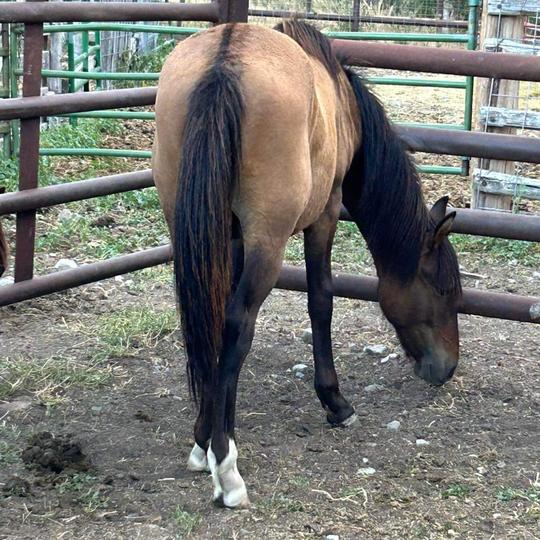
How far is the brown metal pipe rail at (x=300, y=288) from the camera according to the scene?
13.6 ft

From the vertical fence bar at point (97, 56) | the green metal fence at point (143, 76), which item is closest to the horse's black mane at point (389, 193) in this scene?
the green metal fence at point (143, 76)

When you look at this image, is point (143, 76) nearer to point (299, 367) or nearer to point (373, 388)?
point (299, 367)

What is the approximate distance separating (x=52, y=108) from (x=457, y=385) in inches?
92.6

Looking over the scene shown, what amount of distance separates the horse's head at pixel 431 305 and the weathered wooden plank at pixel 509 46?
3.29m

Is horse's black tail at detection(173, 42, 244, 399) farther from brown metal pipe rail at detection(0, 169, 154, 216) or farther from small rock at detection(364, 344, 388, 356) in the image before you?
small rock at detection(364, 344, 388, 356)

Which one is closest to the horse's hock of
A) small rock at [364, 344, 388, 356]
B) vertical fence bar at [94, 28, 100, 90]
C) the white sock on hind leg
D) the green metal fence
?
small rock at [364, 344, 388, 356]

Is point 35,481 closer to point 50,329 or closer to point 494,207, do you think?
point 50,329

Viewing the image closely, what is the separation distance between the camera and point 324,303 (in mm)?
3760

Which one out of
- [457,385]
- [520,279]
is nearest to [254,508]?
[457,385]

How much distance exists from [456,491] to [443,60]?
193 cm

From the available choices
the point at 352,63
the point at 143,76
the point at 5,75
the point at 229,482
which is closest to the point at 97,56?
the point at 5,75

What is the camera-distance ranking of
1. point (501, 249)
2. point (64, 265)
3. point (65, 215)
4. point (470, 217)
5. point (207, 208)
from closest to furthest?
1. point (207, 208)
2. point (470, 217)
3. point (64, 265)
4. point (501, 249)
5. point (65, 215)

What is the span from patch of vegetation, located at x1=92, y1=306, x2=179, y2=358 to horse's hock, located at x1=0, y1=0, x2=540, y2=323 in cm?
32

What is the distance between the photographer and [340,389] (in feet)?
13.6
